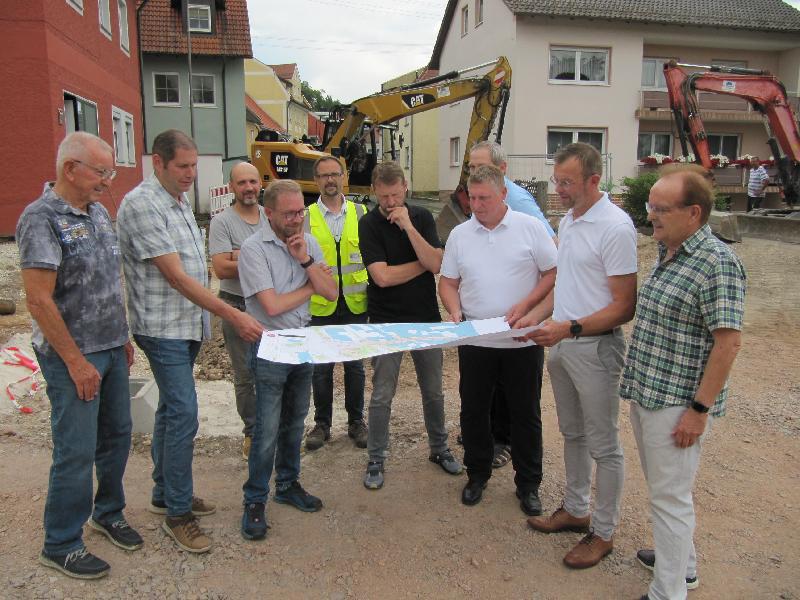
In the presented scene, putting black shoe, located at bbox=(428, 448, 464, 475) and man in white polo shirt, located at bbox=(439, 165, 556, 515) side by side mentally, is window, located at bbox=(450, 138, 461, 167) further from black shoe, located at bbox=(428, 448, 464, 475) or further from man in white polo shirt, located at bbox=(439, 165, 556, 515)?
man in white polo shirt, located at bbox=(439, 165, 556, 515)

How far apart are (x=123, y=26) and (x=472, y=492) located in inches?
794

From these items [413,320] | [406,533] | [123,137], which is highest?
[123,137]

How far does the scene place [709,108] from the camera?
25500mm

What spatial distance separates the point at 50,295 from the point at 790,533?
3.97 meters

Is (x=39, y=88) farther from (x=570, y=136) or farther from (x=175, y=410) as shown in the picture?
(x=570, y=136)

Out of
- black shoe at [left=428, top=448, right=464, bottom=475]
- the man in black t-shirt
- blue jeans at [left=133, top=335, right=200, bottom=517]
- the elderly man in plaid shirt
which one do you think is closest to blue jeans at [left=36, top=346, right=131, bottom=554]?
blue jeans at [left=133, top=335, right=200, bottom=517]

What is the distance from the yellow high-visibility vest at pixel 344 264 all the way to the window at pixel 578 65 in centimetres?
2095

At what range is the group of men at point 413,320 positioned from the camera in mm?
2676

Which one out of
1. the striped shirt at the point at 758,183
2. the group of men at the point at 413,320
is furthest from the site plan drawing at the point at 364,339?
the striped shirt at the point at 758,183

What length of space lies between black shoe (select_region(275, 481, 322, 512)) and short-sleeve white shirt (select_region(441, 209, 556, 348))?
141 cm

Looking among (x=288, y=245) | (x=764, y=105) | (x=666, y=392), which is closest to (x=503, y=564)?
(x=666, y=392)

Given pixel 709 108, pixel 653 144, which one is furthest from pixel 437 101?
pixel 709 108

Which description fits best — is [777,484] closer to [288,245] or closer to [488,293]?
[488,293]

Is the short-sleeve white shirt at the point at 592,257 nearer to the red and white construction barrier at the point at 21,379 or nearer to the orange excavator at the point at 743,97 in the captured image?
the red and white construction barrier at the point at 21,379
